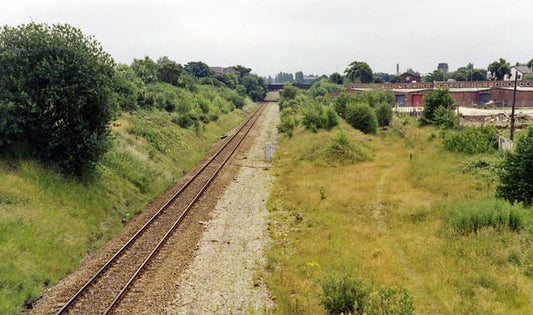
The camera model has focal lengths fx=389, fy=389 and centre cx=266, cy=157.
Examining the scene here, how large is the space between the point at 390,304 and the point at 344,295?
124cm

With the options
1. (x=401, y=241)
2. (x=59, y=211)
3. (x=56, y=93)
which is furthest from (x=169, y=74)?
(x=401, y=241)

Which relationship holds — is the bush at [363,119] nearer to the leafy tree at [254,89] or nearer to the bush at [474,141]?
the bush at [474,141]

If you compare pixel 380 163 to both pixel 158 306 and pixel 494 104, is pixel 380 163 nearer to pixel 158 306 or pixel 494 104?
pixel 158 306

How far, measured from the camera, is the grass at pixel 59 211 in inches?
391

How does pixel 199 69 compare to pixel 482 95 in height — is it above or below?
above

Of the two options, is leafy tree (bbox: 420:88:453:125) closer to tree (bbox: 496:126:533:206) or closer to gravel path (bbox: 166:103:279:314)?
tree (bbox: 496:126:533:206)

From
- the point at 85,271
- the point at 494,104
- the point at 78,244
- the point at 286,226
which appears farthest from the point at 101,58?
the point at 494,104

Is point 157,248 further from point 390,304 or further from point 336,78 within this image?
point 336,78

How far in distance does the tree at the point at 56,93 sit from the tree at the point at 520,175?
1588 cm

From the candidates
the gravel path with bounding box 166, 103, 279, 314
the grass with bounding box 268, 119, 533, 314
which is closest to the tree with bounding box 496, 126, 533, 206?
the grass with bounding box 268, 119, 533, 314

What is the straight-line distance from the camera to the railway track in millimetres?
9383

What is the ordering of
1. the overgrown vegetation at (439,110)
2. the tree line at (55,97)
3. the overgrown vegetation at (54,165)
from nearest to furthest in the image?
the overgrown vegetation at (54,165) → the tree line at (55,97) → the overgrown vegetation at (439,110)

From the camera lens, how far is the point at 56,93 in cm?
1449

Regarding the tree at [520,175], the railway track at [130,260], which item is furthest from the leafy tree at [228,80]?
the tree at [520,175]
